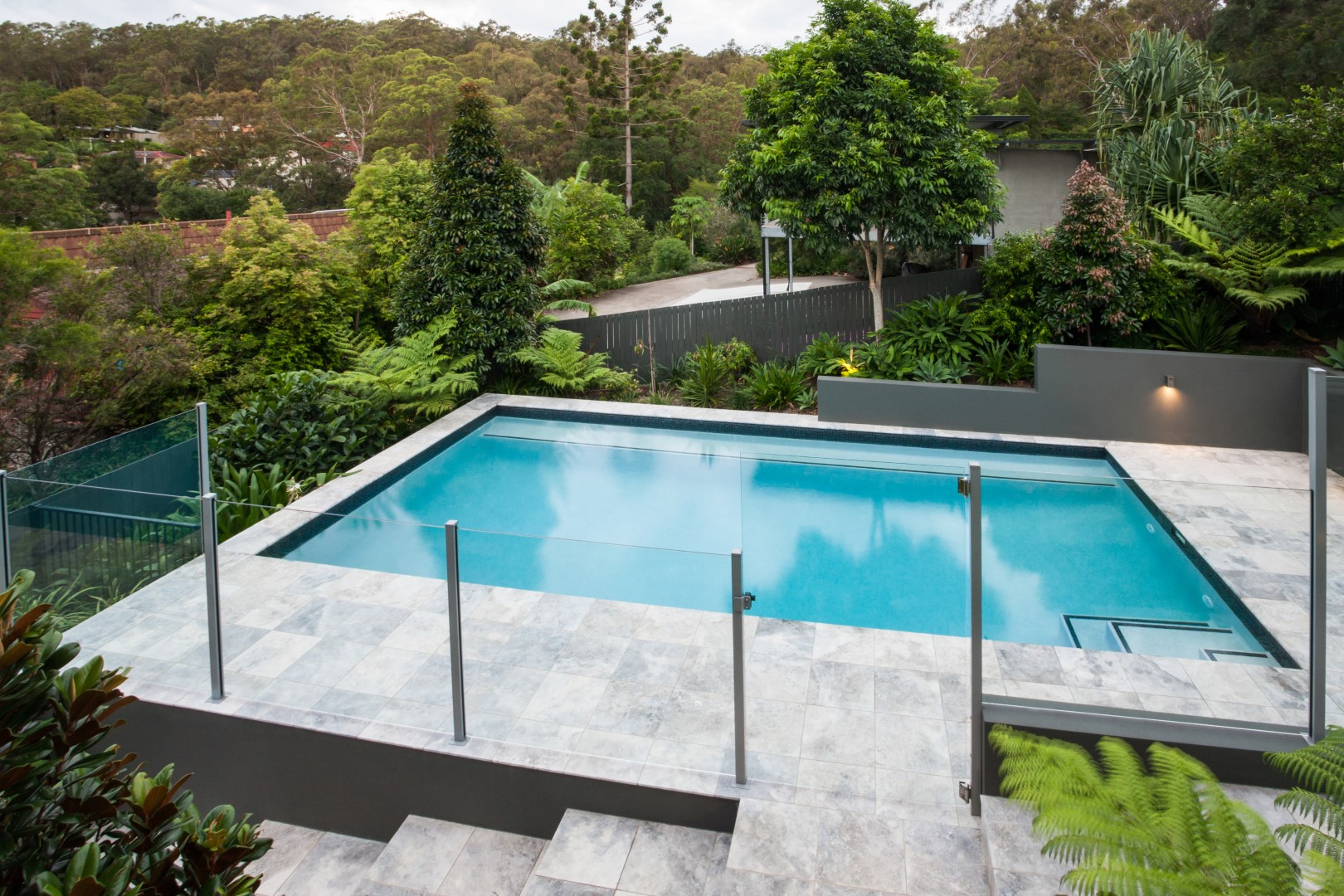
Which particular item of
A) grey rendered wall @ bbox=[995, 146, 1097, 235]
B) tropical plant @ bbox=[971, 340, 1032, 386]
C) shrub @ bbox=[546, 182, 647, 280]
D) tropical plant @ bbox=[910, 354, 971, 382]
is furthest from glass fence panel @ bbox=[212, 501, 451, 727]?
shrub @ bbox=[546, 182, 647, 280]

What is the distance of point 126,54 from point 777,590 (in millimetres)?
50365

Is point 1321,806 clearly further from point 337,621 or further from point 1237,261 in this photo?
point 1237,261

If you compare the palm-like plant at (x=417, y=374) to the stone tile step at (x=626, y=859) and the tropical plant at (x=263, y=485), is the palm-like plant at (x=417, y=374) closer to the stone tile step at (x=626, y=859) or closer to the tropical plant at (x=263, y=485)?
the tropical plant at (x=263, y=485)

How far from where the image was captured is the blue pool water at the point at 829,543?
340 centimetres

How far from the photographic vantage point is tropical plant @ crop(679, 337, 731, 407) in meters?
10.8

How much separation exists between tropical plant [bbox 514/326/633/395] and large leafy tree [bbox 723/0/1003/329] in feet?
8.77

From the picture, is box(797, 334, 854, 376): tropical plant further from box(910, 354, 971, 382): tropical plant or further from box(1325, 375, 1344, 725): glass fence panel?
box(1325, 375, 1344, 725): glass fence panel

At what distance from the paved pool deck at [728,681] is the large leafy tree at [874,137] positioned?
6.59 meters

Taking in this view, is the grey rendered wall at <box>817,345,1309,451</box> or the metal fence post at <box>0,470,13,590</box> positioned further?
the grey rendered wall at <box>817,345,1309,451</box>

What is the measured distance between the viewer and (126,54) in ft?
141

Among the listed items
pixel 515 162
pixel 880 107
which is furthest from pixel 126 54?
pixel 880 107

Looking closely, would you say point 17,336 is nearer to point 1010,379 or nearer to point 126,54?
point 1010,379

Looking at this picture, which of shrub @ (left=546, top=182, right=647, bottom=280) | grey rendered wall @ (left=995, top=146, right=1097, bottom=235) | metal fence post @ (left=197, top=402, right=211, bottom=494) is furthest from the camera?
shrub @ (left=546, top=182, right=647, bottom=280)

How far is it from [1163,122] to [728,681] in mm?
11424
